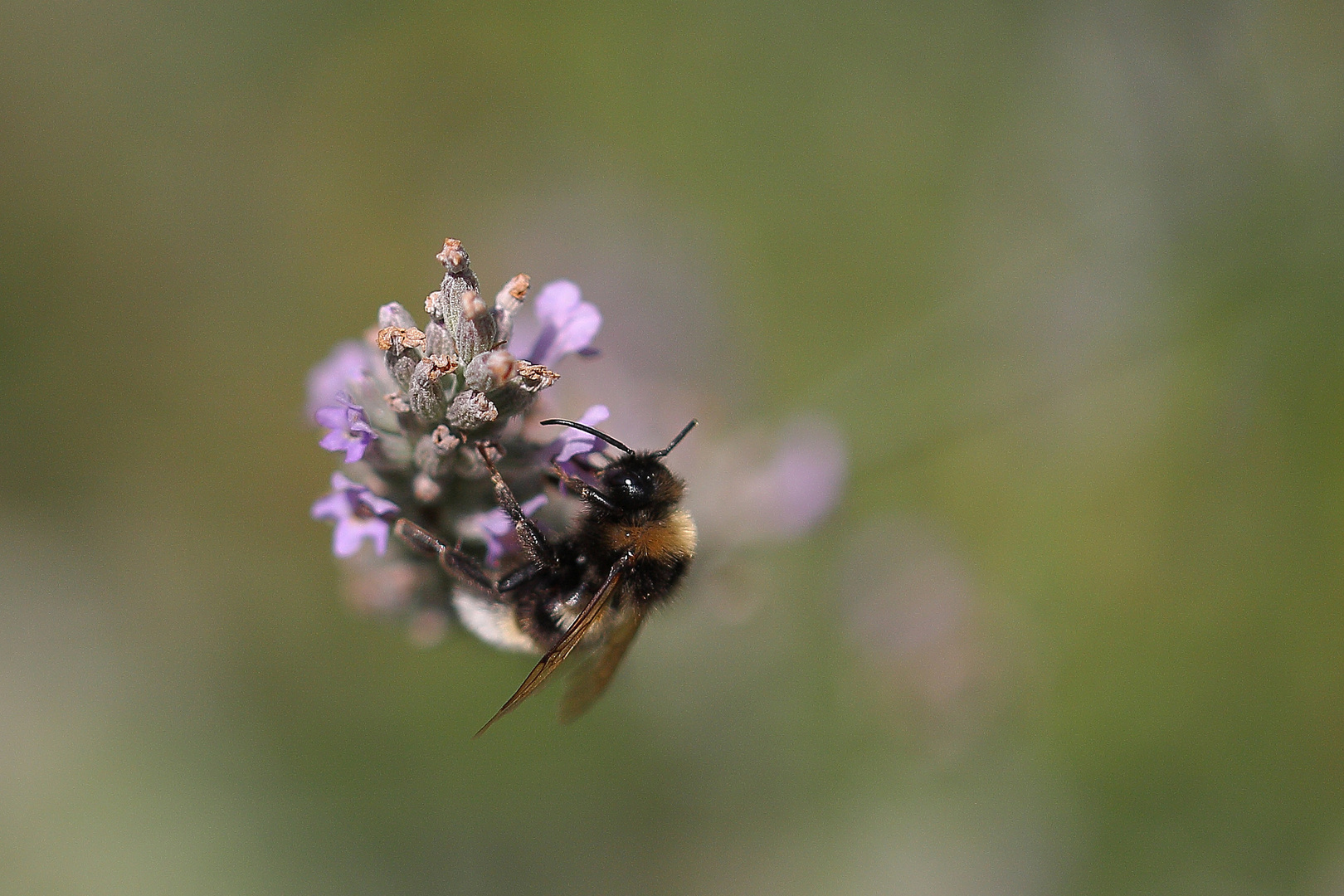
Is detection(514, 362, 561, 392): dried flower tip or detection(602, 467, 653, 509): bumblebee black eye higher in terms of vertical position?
detection(514, 362, 561, 392): dried flower tip

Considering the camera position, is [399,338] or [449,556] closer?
[399,338]

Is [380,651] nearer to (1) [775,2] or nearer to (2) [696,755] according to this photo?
(2) [696,755]

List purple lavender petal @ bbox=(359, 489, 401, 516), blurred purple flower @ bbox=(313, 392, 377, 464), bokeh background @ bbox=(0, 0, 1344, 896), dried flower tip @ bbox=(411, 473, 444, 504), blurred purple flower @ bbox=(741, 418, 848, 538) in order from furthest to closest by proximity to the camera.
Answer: bokeh background @ bbox=(0, 0, 1344, 896)
blurred purple flower @ bbox=(741, 418, 848, 538)
dried flower tip @ bbox=(411, 473, 444, 504)
purple lavender petal @ bbox=(359, 489, 401, 516)
blurred purple flower @ bbox=(313, 392, 377, 464)

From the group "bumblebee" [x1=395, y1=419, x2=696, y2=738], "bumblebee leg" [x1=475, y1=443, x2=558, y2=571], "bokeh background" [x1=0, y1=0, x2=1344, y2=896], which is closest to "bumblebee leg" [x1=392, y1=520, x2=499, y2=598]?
"bumblebee" [x1=395, y1=419, x2=696, y2=738]

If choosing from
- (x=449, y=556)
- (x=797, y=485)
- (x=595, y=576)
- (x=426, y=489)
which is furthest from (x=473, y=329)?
(x=797, y=485)

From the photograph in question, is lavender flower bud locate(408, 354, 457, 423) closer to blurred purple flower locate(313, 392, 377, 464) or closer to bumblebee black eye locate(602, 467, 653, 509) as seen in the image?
blurred purple flower locate(313, 392, 377, 464)

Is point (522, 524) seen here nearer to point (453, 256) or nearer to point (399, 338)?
point (399, 338)

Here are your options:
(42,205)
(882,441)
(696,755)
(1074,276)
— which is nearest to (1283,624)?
(1074,276)
